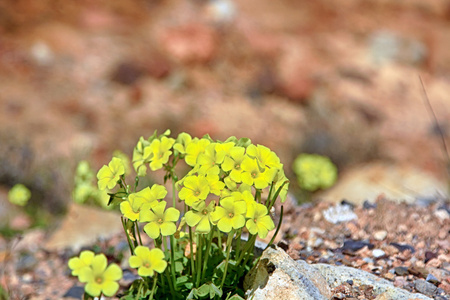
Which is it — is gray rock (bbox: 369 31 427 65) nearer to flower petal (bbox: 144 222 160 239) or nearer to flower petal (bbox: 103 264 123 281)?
flower petal (bbox: 144 222 160 239)

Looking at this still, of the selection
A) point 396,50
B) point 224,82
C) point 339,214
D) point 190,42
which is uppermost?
point 339,214

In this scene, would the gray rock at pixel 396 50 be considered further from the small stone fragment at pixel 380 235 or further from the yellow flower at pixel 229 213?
the yellow flower at pixel 229 213

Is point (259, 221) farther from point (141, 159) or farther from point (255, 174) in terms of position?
point (141, 159)

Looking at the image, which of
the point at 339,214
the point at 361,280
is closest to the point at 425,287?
the point at 361,280

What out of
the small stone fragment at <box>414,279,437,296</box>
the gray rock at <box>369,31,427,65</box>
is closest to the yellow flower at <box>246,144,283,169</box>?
the small stone fragment at <box>414,279,437,296</box>

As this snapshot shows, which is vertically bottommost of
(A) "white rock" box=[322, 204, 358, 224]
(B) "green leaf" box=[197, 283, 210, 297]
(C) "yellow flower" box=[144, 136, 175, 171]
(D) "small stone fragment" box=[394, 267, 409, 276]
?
(A) "white rock" box=[322, 204, 358, 224]

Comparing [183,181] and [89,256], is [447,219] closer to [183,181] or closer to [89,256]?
[183,181]

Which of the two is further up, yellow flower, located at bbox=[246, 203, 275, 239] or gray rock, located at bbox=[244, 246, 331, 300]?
yellow flower, located at bbox=[246, 203, 275, 239]
